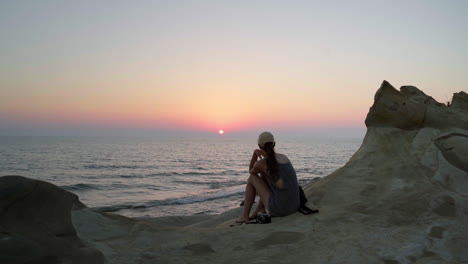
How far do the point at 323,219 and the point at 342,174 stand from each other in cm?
174

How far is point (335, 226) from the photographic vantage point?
13.6ft

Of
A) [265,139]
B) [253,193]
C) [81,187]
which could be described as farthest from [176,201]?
[265,139]

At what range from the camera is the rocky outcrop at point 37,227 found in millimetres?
3010

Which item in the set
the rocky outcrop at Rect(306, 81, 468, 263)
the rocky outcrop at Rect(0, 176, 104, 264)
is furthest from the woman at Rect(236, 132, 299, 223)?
the rocky outcrop at Rect(0, 176, 104, 264)

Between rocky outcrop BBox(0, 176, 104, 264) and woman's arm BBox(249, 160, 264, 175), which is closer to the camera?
rocky outcrop BBox(0, 176, 104, 264)

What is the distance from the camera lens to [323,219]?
445cm

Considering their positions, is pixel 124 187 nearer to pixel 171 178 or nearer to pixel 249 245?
pixel 171 178

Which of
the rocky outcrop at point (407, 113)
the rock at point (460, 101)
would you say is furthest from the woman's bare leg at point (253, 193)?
the rock at point (460, 101)

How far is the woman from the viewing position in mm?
4809

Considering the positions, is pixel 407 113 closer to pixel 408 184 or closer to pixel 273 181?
pixel 408 184

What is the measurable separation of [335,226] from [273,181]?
1094 millimetres

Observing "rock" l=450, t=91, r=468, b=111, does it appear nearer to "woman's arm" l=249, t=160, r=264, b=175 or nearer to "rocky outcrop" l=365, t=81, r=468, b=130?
"rocky outcrop" l=365, t=81, r=468, b=130

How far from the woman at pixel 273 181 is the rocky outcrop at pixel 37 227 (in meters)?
2.36

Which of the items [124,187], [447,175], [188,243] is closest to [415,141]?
[447,175]
